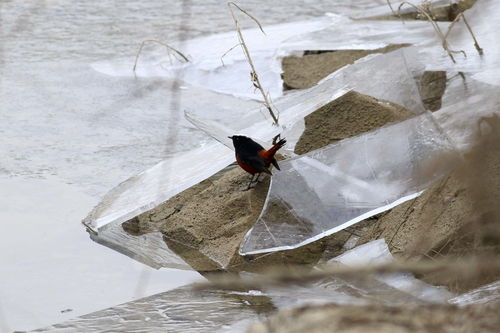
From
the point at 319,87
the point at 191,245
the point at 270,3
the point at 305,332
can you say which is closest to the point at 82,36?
the point at 270,3

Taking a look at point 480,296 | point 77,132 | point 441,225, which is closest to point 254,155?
point 441,225

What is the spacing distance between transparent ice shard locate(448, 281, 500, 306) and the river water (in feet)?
2.78

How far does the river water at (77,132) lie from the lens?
127 inches

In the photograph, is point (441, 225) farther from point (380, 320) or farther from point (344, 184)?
point (380, 320)

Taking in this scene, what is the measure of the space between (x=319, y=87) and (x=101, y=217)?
1.25 metres

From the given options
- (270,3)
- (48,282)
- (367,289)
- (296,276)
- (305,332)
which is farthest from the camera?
(270,3)

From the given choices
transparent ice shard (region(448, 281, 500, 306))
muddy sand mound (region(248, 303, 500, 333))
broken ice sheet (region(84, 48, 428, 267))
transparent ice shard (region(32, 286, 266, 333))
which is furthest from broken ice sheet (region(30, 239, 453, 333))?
muddy sand mound (region(248, 303, 500, 333))

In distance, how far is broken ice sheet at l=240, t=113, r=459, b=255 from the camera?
3350mm

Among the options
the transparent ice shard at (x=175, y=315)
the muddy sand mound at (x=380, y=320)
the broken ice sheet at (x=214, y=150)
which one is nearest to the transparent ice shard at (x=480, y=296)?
the transparent ice shard at (x=175, y=315)

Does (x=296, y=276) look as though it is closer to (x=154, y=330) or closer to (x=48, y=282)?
(x=154, y=330)

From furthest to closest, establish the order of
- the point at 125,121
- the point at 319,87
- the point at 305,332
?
the point at 125,121 < the point at 319,87 < the point at 305,332

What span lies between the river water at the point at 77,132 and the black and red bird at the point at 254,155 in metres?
0.27

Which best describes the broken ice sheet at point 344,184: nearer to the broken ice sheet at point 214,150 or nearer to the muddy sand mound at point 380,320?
the broken ice sheet at point 214,150

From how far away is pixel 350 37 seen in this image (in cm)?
569
